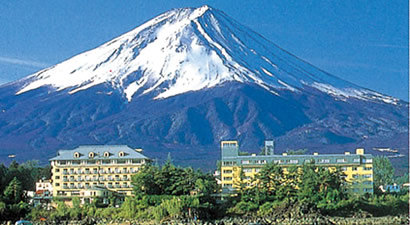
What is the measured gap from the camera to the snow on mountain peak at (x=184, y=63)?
12950 cm

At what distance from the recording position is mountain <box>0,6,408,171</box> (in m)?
107

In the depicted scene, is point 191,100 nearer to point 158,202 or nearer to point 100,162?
point 100,162

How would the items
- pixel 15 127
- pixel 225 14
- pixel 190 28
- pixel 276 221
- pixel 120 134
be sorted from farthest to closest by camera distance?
1. pixel 225 14
2. pixel 190 28
3. pixel 15 127
4. pixel 120 134
5. pixel 276 221

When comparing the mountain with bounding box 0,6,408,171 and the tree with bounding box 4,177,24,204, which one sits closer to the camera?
the tree with bounding box 4,177,24,204

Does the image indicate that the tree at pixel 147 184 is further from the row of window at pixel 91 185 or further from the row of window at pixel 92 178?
the row of window at pixel 92 178

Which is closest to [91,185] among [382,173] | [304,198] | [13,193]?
[13,193]

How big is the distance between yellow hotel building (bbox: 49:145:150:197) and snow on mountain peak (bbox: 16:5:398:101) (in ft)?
252

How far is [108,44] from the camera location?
147250 mm

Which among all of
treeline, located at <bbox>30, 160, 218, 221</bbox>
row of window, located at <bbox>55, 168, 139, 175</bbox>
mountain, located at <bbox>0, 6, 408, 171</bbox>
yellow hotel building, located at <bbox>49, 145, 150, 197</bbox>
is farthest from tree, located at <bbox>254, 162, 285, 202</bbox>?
mountain, located at <bbox>0, 6, 408, 171</bbox>

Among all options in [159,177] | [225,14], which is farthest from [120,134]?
[159,177]

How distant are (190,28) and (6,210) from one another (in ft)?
346

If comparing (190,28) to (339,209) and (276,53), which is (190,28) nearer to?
(276,53)

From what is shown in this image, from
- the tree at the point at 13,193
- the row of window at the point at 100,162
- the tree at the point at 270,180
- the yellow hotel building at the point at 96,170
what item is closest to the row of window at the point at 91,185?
the yellow hotel building at the point at 96,170

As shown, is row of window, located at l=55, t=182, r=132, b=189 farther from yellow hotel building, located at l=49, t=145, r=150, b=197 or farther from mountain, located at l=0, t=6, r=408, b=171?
mountain, located at l=0, t=6, r=408, b=171
